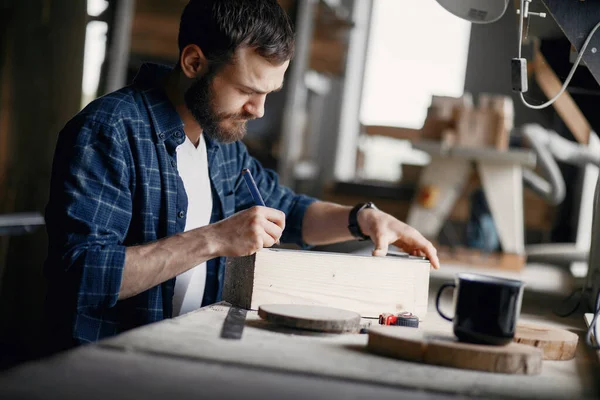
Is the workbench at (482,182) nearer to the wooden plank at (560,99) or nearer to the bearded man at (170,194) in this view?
the wooden plank at (560,99)

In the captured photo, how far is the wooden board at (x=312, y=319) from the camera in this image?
1036 millimetres

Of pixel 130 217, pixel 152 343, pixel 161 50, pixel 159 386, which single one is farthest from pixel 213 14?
pixel 161 50

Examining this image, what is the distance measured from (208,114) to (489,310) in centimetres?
83

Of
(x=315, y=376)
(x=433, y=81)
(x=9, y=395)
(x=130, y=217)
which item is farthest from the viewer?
(x=433, y=81)

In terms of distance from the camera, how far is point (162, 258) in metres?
1.29

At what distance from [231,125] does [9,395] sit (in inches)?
39.8

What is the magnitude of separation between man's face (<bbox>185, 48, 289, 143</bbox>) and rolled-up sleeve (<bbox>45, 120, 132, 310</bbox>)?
237 millimetres

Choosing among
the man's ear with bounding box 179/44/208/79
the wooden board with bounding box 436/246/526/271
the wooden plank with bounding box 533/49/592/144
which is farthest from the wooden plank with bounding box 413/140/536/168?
the man's ear with bounding box 179/44/208/79

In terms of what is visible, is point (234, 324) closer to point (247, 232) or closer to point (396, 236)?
point (247, 232)

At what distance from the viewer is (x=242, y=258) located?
4.19ft

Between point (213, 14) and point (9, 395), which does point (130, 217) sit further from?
point (9, 395)

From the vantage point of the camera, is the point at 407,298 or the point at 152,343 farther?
the point at 407,298

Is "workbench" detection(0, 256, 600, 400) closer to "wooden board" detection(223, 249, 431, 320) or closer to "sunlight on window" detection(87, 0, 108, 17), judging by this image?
"wooden board" detection(223, 249, 431, 320)

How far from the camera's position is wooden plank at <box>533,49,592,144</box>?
87.0 inches
